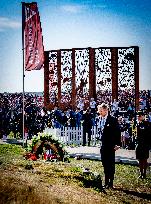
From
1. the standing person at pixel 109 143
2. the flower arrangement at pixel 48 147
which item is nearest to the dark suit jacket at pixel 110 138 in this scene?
the standing person at pixel 109 143

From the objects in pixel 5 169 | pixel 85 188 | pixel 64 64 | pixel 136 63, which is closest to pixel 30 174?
pixel 5 169

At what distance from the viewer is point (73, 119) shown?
1506cm

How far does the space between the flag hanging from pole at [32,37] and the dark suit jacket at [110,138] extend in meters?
4.49

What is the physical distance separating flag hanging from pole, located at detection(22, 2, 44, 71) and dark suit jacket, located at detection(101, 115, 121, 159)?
4487mm

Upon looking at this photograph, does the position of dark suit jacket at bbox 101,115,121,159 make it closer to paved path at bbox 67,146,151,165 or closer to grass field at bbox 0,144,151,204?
grass field at bbox 0,144,151,204

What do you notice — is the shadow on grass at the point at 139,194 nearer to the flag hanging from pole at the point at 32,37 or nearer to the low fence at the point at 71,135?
the flag hanging from pole at the point at 32,37

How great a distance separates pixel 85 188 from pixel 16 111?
10893 millimetres

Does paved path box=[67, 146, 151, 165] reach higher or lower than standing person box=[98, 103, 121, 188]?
lower

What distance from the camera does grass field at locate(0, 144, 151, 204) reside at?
419cm

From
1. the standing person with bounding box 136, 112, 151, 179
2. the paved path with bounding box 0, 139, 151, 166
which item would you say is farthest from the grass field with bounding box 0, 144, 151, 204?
the paved path with bounding box 0, 139, 151, 166

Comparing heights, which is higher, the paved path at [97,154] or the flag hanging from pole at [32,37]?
the flag hanging from pole at [32,37]

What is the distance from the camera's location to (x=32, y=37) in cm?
1080

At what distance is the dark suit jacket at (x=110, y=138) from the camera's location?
21.9 feet

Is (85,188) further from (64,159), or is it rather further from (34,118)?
(34,118)
